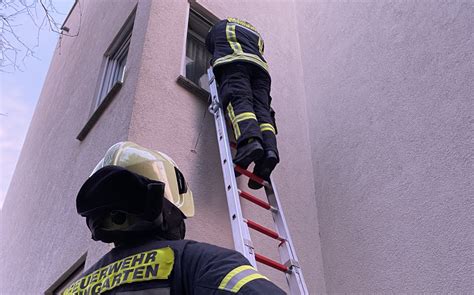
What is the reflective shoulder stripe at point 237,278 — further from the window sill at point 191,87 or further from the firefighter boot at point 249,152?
the window sill at point 191,87

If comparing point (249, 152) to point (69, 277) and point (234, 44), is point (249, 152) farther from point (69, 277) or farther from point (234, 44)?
point (69, 277)

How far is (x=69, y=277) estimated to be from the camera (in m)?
3.31

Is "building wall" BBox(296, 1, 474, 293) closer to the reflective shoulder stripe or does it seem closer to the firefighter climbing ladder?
the firefighter climbing ladder

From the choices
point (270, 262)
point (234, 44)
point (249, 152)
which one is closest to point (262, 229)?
point (270, 262)

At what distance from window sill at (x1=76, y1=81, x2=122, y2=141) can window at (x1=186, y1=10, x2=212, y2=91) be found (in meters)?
0.72

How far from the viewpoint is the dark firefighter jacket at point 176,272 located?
3.94 ft

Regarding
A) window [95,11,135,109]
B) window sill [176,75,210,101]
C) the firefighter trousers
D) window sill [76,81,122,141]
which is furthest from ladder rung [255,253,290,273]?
window [95,11,135,109]

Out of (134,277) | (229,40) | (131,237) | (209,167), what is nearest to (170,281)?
(134,277)

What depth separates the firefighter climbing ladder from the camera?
2748mm

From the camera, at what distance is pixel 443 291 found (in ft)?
9.53

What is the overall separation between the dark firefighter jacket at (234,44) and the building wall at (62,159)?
22.3 inches

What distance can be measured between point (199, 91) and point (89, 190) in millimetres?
2324

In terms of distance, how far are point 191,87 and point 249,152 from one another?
0.86m

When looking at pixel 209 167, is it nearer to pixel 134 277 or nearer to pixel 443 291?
pixel 443 291
